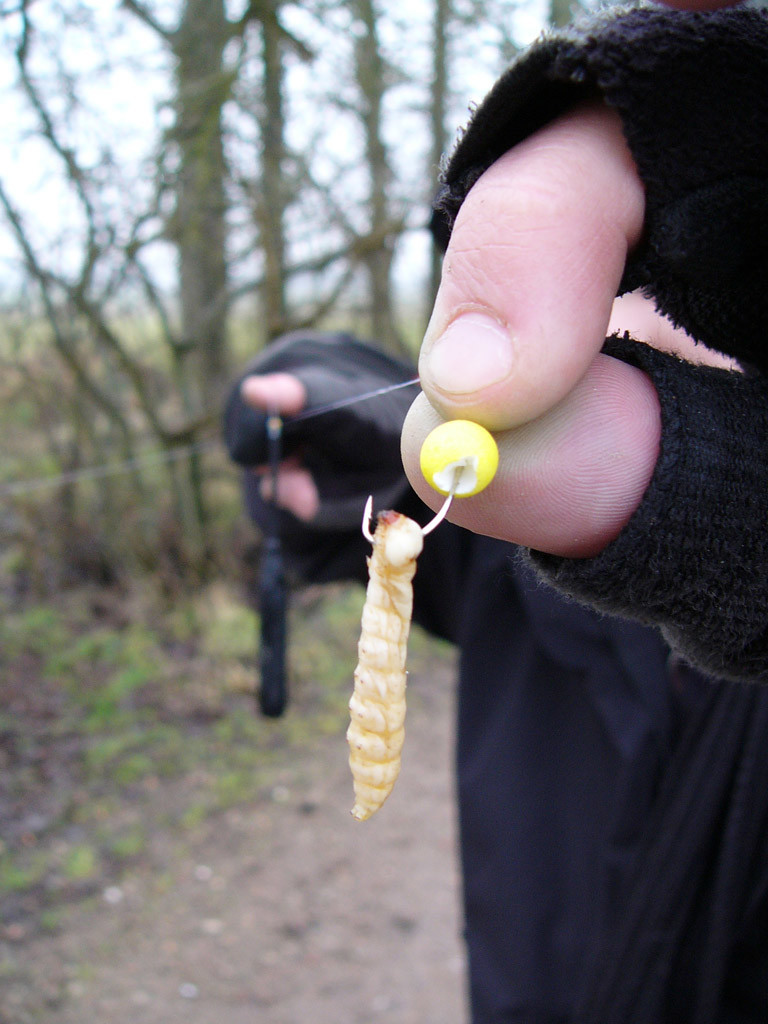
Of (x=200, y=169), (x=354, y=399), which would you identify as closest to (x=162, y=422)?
(x=200, y=169)

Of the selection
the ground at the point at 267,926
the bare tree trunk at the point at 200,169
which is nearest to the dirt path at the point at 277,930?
the ground at the point at 267,926

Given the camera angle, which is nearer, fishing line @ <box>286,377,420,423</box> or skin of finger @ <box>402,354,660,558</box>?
skin of finger @ <box>402,354,660,558</box>

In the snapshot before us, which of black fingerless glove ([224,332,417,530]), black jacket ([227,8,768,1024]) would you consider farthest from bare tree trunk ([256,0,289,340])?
black jacket ([227,8,768,1024])

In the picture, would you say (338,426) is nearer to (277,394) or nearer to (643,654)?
(277,394)

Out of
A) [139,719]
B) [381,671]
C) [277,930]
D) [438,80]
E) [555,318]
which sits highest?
[555,318]

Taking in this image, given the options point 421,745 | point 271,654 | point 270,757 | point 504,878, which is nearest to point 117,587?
point 270,757

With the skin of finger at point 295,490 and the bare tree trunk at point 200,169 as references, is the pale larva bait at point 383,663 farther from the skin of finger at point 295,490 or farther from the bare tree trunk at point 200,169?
the bare tree trunk at point 200,169

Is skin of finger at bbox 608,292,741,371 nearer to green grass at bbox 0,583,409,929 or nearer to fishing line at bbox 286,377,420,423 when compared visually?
fishing line at bbox 286,377,420,423
